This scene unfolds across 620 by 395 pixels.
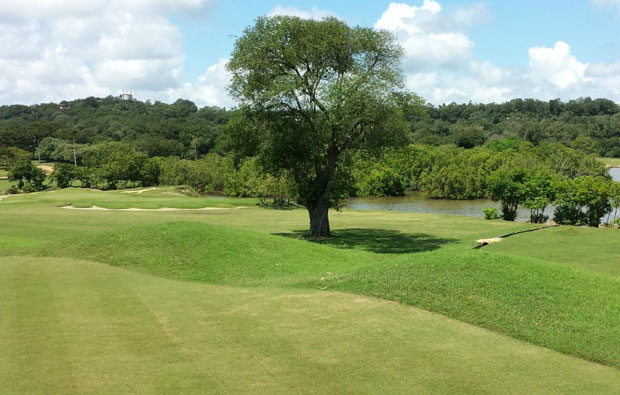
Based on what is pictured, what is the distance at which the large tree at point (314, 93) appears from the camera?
31.7m

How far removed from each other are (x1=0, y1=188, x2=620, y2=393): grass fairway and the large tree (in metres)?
12.4

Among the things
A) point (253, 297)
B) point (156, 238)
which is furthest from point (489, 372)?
point (156, 238)

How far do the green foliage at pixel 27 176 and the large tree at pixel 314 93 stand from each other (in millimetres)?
66836

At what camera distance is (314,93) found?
110 feet

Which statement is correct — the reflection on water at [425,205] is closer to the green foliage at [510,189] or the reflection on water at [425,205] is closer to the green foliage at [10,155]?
the green foliage at [510,189]

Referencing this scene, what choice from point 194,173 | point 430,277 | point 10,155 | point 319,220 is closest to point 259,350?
point 430,277

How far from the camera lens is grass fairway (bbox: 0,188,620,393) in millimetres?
8719

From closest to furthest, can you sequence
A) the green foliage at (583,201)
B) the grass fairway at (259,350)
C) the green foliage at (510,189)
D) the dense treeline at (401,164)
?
the grass fairway at (259,350), the green foliage at (583,201), the dense treeline at (401,164), the green foliage at (510,189)

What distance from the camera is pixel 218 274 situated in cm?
1853

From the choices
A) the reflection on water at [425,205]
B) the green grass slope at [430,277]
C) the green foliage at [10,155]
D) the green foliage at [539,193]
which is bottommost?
the green grass slope at [430,277]

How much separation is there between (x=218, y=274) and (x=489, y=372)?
1120cm

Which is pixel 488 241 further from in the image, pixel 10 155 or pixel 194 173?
pixel 10 155

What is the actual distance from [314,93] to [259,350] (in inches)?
1004

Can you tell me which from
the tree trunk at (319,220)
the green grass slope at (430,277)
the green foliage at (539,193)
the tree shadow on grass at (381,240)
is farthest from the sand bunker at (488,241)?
the green foliage at (539,193)
